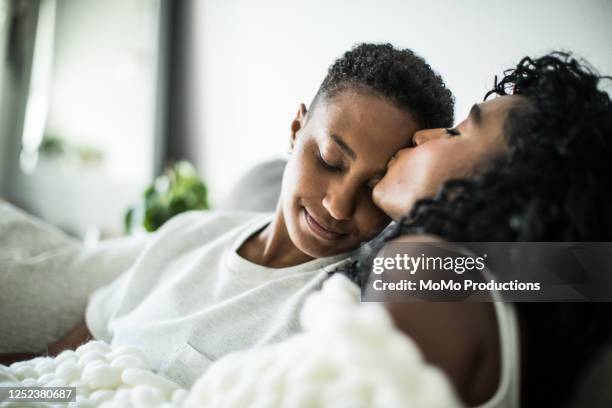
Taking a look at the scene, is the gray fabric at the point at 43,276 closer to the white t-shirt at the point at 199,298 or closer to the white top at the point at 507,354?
the white t-shirt at the point at 199,298

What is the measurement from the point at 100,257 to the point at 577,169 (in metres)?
0.97

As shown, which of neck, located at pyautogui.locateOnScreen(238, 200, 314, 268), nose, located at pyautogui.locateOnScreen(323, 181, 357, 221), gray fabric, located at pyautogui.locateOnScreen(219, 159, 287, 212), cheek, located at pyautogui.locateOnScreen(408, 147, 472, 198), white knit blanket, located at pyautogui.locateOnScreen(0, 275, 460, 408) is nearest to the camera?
white knit blanket, located at pyautogui.locateOnScreen(0, 275, 460, 408)

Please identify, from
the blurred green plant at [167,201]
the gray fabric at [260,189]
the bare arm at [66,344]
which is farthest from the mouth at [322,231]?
the blurred green plant at [167,201]

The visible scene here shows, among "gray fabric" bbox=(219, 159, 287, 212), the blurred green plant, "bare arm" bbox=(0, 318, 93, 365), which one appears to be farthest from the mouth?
the blurred green plant

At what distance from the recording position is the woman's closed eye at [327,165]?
0.65 metres

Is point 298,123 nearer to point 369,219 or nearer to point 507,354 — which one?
point 369,219

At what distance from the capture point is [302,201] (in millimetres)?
698

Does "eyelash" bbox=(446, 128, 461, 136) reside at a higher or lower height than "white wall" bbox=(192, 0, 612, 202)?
lower

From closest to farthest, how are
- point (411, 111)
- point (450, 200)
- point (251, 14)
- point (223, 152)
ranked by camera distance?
point (450, 200)
point (411, 111)
point (251, 14)
point (223, 152)

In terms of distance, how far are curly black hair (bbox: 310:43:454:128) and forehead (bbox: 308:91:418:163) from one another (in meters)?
0.02

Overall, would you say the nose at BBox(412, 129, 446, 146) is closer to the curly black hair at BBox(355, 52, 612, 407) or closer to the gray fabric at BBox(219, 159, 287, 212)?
the curly black hair at BBox(355, 52, 612, 407)

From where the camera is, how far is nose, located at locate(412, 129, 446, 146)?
0.60 metres

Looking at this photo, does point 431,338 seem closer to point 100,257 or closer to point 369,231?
point 369,231

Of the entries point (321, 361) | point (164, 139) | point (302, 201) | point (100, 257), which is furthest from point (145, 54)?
point (321, 361)
